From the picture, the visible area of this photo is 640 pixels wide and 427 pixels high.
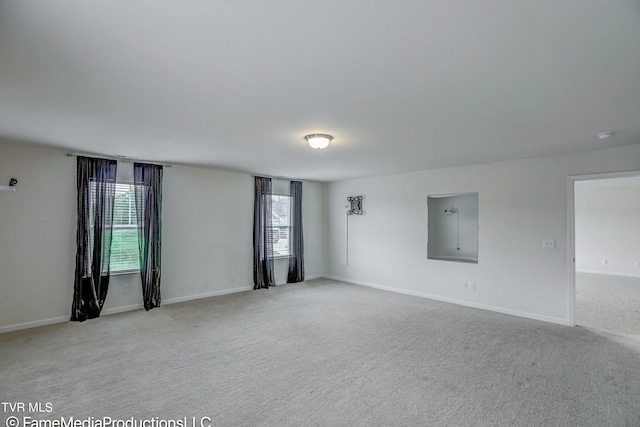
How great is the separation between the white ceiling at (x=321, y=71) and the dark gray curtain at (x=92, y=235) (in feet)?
3.08

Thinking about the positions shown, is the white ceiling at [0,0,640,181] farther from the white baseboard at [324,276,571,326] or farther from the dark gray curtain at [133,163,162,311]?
the white baseboard at [324,276,571,326]

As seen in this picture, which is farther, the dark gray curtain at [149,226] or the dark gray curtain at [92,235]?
the dark gray curtain at [149,226]

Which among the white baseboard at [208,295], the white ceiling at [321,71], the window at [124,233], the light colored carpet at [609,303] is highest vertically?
the white ceiling at [321,71]

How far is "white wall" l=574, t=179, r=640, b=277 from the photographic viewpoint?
7.75 m

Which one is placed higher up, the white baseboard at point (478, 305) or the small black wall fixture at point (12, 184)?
the small black wall fixture at point (12, 184)

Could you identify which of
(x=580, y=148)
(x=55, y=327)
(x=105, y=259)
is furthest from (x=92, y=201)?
(x=580, y=148)

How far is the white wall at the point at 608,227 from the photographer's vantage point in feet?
25.4

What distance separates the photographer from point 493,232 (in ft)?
16.6

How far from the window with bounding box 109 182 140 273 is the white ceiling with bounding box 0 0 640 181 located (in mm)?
1260

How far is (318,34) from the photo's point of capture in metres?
1.69

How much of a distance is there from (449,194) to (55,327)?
600 centimetres

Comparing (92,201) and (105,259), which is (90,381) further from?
(92,201)

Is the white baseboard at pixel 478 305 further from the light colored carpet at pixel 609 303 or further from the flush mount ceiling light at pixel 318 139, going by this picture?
the flush mount ceiling light at pixel 318 139

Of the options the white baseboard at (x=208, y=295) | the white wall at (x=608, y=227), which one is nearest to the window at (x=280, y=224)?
the white baseboard at (x=208, y=295)
